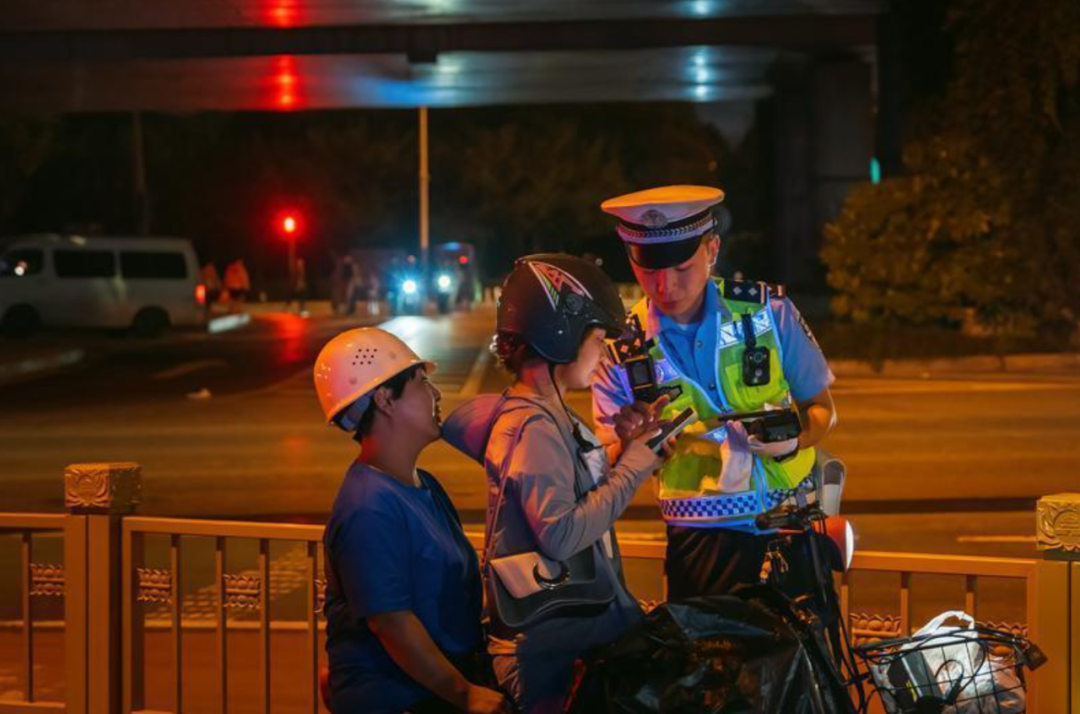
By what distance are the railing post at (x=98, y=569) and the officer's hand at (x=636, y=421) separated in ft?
7.74

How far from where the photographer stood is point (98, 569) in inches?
227

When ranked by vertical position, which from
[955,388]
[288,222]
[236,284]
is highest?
[288,222]

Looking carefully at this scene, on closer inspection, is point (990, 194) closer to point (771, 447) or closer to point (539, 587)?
point (771, 447)

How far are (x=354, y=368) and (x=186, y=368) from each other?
24.4 metres

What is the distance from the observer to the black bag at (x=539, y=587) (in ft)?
12.7

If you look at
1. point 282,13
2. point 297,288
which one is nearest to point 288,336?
point 282,13

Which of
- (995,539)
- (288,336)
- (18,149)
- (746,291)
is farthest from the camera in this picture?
(18,149)

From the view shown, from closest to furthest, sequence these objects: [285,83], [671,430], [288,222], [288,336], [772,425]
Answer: [671,430] < [772,425] < [288,336] < [285,83] < [288,222]

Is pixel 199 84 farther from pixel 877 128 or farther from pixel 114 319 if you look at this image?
pixel 877 128

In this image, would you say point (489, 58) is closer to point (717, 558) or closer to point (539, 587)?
point (717, 558)

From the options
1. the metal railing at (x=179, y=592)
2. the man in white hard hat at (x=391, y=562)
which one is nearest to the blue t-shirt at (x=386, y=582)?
the man in white hard hat at (x=391, y=562)

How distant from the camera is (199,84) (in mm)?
39000

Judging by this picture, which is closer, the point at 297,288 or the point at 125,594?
the point at 125,594

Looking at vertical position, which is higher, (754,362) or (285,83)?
(285,83)
